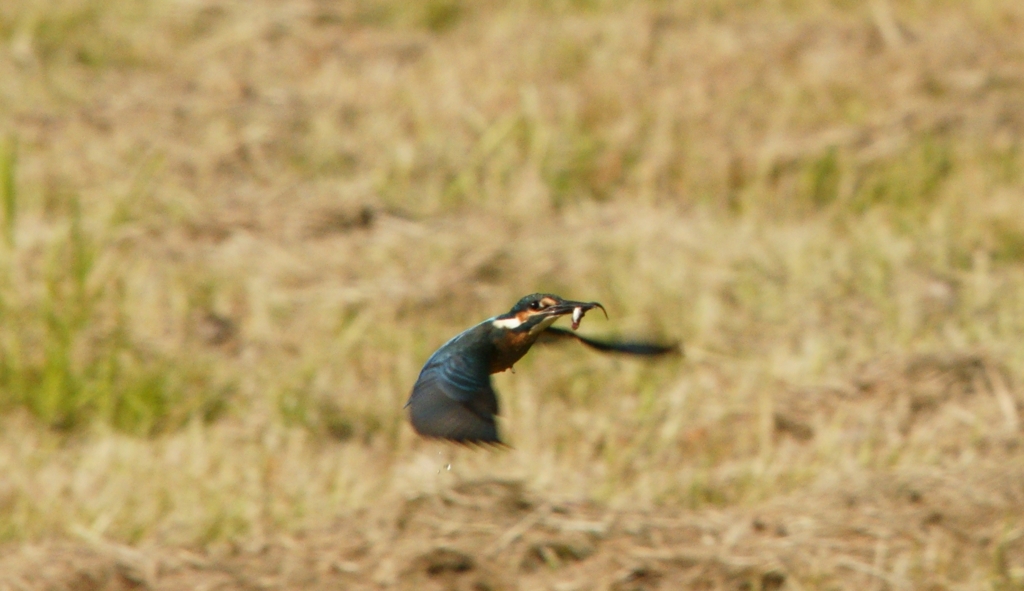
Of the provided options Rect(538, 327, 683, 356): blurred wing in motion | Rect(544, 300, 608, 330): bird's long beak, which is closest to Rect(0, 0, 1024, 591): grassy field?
Rect(538, 327, 683, 356): blurred wing in motion

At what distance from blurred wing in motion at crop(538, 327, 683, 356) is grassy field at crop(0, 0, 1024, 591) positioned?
34.6 inches

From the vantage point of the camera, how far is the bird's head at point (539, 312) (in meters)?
2.09

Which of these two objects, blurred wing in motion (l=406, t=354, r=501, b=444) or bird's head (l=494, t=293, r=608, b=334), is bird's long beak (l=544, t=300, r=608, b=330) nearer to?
bird's head (l=494, t=293, r=608, b=334)

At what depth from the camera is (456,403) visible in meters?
2.03

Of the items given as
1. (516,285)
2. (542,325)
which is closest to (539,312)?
(542,325)

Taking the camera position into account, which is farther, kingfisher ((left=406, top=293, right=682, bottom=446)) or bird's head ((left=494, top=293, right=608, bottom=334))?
bird's head ((left=494, top=293, right=608, bottom=334))

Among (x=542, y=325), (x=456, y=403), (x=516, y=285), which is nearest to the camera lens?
(x=456, y=403)

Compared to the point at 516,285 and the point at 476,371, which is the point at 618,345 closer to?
the point at 476,371

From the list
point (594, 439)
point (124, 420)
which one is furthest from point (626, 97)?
point (124, 420)

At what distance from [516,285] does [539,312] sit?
293cm

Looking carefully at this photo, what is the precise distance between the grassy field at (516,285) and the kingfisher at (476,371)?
1227 millimetres

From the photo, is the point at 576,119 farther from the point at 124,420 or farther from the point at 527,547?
the point at 527,547

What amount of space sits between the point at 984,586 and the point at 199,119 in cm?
366

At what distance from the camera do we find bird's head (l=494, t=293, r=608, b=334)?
6.84 ft
